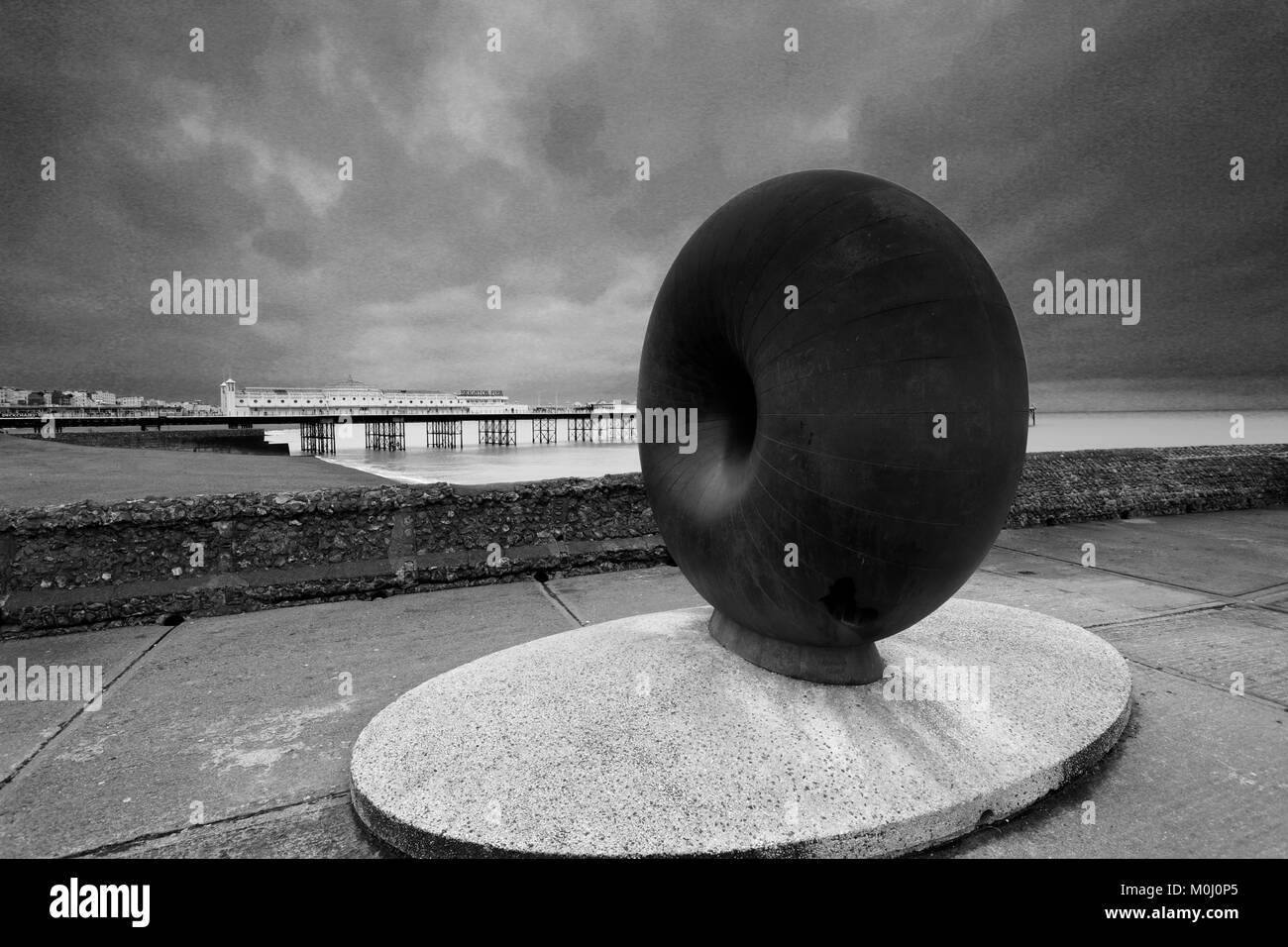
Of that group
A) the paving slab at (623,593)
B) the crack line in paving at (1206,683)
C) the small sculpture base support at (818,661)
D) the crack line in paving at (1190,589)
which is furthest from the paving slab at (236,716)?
the crack line in paving at (1190,589)

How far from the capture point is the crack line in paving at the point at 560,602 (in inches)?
204

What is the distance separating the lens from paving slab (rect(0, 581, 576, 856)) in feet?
8.38

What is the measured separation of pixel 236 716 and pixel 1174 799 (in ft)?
14.5

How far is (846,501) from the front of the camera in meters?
2.67

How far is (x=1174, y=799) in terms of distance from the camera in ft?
8.33

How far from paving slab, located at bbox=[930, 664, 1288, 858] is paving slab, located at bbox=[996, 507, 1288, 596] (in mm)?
3643

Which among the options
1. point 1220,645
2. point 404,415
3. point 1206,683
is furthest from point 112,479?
point 404,415

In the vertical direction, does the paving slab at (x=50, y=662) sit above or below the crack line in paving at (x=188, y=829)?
above

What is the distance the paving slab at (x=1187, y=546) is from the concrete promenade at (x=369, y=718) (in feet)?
0.36

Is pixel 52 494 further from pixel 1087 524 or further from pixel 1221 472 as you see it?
pixel 1221 472

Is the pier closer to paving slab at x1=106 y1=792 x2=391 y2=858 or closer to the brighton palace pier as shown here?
the brighton palace pier

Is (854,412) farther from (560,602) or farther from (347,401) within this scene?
(347,401)

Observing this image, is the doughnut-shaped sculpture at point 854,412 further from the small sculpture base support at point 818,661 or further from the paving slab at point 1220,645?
the paving slab at point 1220,645
